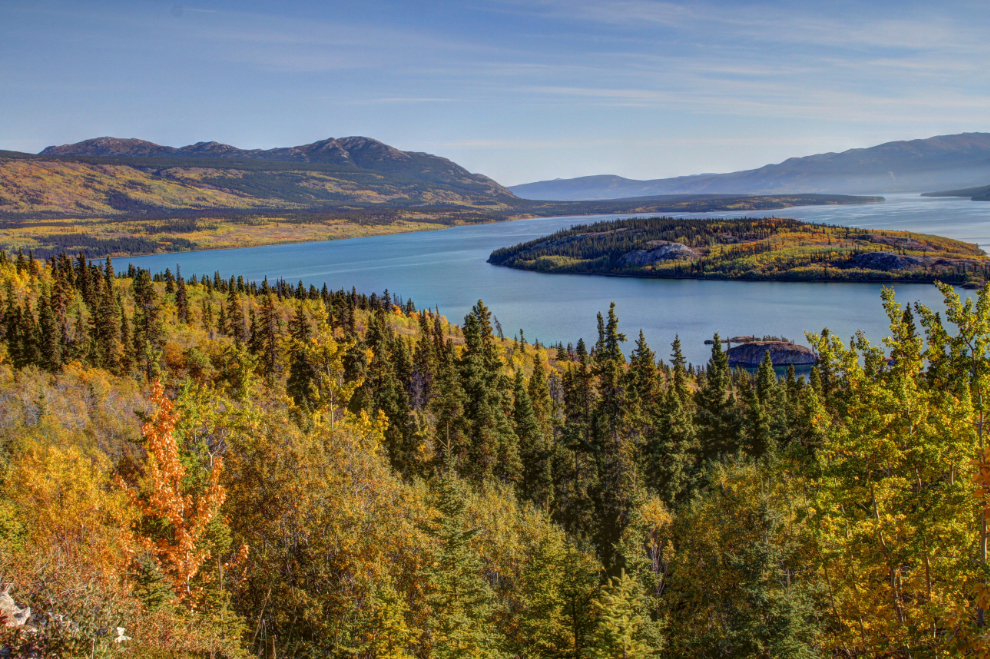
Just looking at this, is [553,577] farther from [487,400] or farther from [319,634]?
[487,400]

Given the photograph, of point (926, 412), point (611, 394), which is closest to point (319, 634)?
point (926, 412)

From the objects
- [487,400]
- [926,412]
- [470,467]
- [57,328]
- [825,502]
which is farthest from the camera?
[57,328]

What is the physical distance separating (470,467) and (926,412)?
90.2 ft

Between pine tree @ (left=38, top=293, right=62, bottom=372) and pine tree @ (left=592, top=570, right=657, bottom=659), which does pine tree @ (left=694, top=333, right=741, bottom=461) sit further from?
pine tree @ (left=38, top=293, right=62, bottom=372)

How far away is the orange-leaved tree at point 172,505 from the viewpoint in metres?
14.1

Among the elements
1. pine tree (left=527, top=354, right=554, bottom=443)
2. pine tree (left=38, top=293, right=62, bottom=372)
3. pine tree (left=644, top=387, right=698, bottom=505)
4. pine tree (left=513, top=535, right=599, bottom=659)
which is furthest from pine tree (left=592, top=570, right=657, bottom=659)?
pine tree (left=38, top=293, right=62, bottom=372)

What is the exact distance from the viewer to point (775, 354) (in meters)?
101

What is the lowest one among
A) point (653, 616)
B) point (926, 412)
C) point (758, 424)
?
point (653, 616)

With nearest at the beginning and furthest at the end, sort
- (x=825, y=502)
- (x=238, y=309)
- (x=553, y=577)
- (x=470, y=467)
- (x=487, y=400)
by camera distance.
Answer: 1. (x=825, y=502)
2. (x=553, y=577)
3. (x=470, y=467)
4. (x=487, y=400)
5. (x=238, y=309)

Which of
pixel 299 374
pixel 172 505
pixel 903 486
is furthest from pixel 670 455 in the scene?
pixel 172 505

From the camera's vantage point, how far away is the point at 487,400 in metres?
39.1

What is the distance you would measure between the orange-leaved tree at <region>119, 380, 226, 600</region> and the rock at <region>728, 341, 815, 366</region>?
95.4 meters

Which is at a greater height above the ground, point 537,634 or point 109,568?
point 109,568

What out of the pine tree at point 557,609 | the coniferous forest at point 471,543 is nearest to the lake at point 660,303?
the coniferous forest at point 471,543
